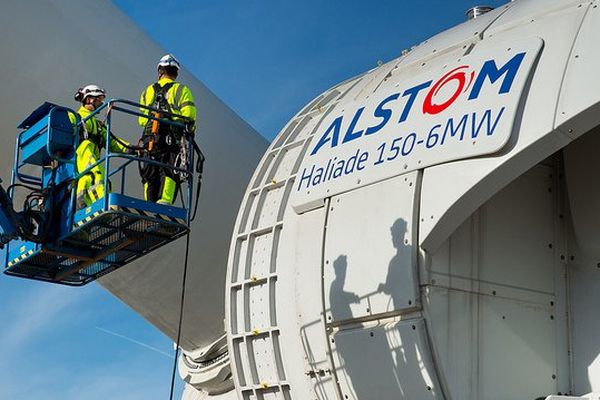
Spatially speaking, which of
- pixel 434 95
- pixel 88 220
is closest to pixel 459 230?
pixel 434 95

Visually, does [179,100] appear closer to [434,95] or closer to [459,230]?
[434,95]

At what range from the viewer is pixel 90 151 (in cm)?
708

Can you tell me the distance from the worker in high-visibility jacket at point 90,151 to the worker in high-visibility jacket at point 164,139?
0.23 meters

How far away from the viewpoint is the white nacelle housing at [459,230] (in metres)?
5.64

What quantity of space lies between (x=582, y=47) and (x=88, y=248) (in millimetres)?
3933

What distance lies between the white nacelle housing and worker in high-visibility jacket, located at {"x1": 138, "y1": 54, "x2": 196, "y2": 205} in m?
1.03

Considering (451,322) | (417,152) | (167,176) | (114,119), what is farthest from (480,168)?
→ (114,119)

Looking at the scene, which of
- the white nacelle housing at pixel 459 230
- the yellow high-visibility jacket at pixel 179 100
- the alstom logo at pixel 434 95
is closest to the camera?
the white nacelle housing at pixel 459 230

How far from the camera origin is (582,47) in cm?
550

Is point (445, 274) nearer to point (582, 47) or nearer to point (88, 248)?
point (582, 47)

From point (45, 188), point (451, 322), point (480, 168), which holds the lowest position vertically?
point (451, 322)

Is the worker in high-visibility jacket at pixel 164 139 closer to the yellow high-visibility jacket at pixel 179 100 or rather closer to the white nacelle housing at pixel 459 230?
the yellow high-visibility jacket at pixel 179 100

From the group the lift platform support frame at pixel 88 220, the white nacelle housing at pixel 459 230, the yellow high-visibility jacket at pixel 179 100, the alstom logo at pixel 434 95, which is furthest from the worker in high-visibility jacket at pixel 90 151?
the alstom logo at pixel 434 95

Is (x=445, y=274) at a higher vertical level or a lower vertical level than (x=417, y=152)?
lower
